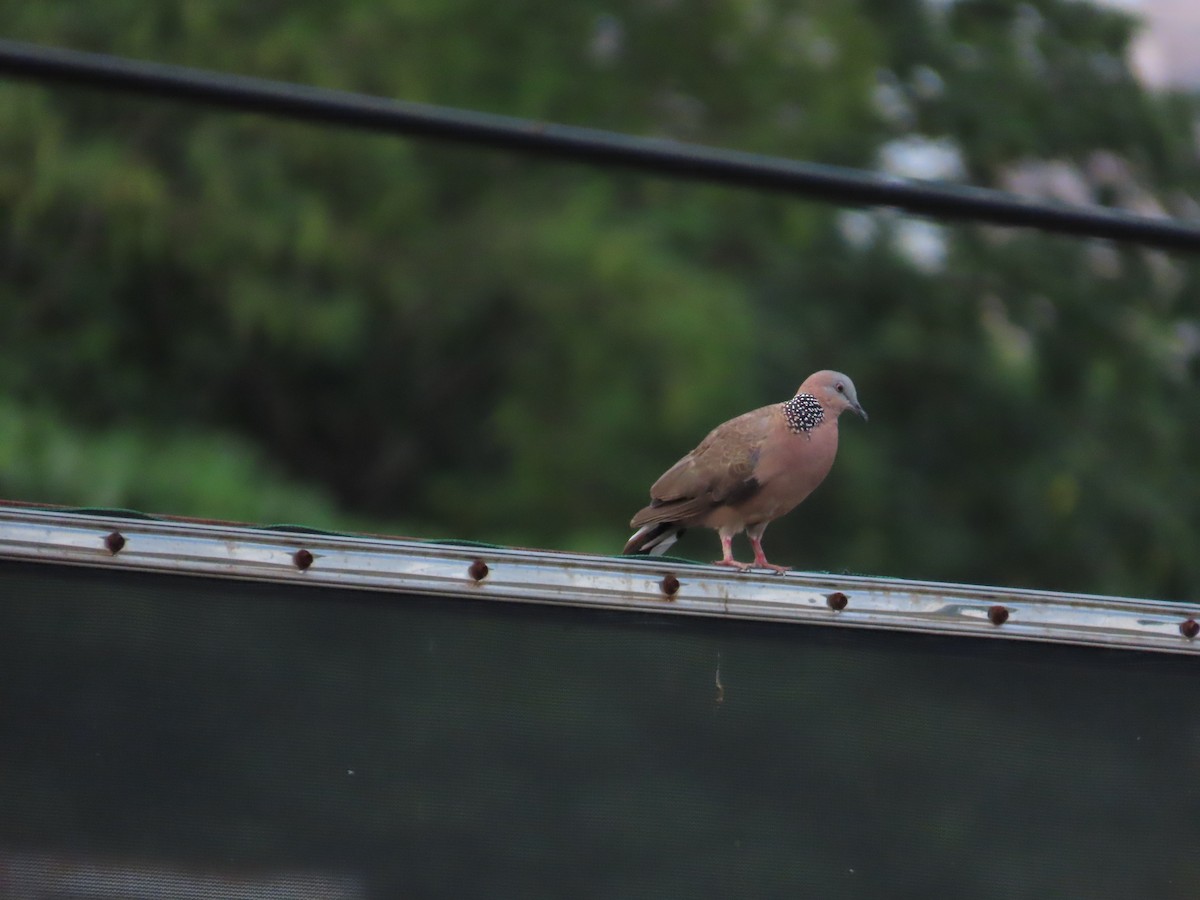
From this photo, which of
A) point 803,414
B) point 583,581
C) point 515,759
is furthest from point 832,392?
point 515,759

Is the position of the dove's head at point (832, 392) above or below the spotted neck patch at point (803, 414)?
above

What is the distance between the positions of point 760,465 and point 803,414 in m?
0.18

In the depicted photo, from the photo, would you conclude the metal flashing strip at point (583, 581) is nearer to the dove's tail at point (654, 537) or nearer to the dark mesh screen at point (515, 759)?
the dark mesh screen at point (515, 759)

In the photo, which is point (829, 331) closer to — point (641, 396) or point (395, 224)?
point (641, 396)

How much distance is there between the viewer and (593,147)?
2498 mm

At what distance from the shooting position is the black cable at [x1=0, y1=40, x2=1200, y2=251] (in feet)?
7.95

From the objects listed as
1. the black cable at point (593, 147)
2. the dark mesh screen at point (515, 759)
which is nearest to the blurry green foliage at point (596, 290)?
the black cable at point (593, 147)

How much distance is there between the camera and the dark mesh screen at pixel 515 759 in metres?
2.21

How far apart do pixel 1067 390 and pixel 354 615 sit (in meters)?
18.7

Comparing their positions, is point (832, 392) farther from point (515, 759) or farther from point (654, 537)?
point (515, 759)

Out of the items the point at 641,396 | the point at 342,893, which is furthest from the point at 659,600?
the point at 641,396

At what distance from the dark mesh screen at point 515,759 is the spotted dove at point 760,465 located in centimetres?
189

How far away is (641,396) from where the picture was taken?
16703 mm

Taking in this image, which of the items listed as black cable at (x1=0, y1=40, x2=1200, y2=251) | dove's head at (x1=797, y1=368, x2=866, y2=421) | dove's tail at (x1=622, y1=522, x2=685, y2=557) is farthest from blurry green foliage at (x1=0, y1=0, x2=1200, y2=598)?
black cable at (x1=0, y1=40, x2=1200, y2=251)
